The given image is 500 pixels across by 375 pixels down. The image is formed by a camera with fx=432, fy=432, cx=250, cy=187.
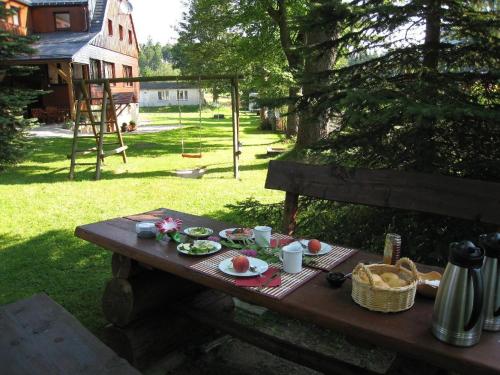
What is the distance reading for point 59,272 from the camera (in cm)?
441

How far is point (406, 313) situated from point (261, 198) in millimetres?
5589

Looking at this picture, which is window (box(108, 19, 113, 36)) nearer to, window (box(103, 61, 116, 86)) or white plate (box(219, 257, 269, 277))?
window (box(103, 61, 116, 86))

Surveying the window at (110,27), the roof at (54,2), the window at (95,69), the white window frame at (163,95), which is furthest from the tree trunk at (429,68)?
the white window frame at (163,95)

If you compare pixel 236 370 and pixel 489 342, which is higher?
pixel 489 342

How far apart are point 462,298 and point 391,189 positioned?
5.16 ft

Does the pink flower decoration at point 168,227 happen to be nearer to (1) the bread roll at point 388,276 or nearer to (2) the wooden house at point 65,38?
(1) the bread roll at point 388,276

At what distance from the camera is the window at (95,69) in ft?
73.8

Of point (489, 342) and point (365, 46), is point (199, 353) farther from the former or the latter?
point (365, 46)

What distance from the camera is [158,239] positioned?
2793 millimetres

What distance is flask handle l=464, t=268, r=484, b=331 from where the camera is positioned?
1.53 metres

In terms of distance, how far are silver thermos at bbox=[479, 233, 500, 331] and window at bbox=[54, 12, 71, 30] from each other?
979 inches

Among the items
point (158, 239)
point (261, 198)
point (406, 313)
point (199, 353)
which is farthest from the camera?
point (261, 198)

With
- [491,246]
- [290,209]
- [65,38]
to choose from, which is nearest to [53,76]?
[65,38]

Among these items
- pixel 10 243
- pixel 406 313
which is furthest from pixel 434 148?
pixel 10 243
